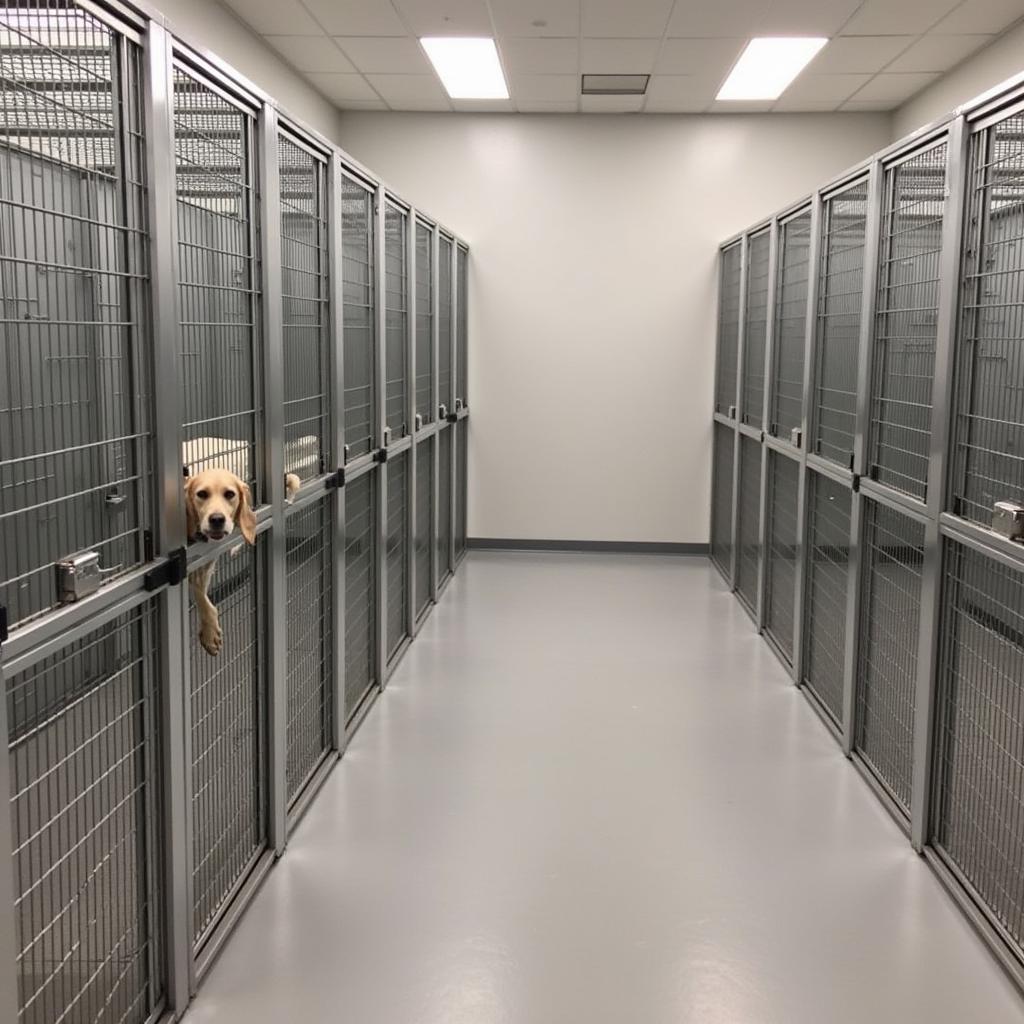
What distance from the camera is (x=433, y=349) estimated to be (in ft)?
20.3

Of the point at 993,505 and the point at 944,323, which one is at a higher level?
the point at 944,323

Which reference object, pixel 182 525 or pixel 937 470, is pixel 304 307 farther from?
pixel 937 470

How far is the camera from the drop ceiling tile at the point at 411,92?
6910mm

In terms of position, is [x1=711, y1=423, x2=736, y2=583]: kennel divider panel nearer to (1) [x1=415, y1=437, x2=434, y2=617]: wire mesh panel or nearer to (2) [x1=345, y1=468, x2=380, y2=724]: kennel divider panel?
(1) [x1=415, y1=437, x2=434, y2=617]: wire mesh panel

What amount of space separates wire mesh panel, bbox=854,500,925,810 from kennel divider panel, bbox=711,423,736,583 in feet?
10.1

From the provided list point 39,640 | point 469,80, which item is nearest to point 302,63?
point 469,80

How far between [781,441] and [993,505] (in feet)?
8.31

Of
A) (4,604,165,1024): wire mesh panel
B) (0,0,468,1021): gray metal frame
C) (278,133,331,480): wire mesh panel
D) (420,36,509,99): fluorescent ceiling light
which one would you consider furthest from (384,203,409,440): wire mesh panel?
(4,604,165,1024): wire mesh panel

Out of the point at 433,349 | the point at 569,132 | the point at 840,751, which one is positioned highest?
the point at 569,132

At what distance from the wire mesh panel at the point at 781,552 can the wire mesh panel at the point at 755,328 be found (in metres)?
0.50

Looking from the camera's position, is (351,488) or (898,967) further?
(351,488)

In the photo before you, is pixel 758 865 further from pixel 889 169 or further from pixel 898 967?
pixel 889 169

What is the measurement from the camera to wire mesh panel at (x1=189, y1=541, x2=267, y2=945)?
2627 millimetres

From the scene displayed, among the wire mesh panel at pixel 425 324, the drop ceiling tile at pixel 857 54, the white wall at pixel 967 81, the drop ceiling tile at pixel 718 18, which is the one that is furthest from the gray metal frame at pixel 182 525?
the white wall at pixel 967 81
